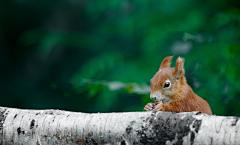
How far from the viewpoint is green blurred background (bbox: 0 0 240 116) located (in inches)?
42.5

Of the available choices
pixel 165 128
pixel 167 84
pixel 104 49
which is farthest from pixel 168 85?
pixel 104 49

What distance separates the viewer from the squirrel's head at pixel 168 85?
0.61 metres

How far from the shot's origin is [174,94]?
617 millimetres

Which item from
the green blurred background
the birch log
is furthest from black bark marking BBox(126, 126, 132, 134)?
the green blurred background

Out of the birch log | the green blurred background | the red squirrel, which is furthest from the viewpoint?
the green blurred background

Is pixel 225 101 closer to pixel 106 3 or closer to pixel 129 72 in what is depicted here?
pixel 129 72

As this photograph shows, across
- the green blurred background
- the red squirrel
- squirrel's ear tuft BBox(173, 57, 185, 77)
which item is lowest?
the red squirrel

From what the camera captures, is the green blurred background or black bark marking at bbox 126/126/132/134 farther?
the green blurred background

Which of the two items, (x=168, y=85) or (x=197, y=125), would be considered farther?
(x=168, y=85)

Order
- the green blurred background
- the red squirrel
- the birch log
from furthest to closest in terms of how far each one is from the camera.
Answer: the green blurred background
the red squirrel
the birch log

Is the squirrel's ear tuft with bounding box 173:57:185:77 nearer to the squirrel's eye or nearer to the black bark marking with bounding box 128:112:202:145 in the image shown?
the squirrel's eye

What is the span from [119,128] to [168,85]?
21cm

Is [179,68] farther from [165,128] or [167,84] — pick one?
[165,128]

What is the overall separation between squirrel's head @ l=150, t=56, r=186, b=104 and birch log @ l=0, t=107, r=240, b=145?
0.46 feet
